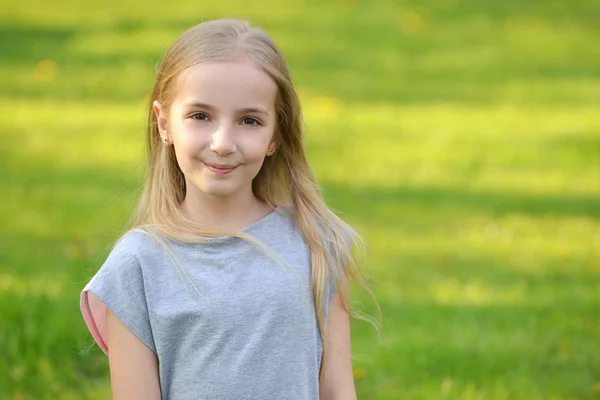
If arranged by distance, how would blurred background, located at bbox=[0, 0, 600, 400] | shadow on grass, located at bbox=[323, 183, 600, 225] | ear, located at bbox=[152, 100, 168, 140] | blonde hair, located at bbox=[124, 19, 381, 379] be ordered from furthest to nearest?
shadow on grass, located at bbox=[323, 183, 600, 225] → blurred background, located at bbox=[0, 0, 600, 400] → ear, located at bbox=[152, 100, 168, 140] → blonde hair, located at bbox=[124, 19, 381, 379]

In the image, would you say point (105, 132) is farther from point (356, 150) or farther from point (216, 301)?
point (216, 301)

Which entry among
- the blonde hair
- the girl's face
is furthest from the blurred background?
the girl's face

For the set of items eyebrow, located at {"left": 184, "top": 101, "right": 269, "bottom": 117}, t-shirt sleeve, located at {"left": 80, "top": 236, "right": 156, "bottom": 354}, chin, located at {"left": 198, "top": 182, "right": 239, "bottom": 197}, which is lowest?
t-shirt sleeve, located at {"left": 80, "top": 236, "right": 156, "bottom": 354}

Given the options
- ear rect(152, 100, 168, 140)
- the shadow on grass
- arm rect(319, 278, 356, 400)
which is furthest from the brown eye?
the shadow on grass

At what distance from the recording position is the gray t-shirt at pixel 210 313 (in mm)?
2652

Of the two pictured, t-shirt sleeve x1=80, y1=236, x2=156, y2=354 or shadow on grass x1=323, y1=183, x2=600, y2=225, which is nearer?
t-shirt sleeve x1=80, y1=236, x2=156, y2=354

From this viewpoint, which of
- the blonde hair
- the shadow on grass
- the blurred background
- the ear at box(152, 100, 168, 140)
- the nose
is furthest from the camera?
the shadow on grass

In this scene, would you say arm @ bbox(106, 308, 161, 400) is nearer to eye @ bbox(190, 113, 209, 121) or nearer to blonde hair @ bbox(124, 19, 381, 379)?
blonde hair @ bbox(124, 19, 381, 379)

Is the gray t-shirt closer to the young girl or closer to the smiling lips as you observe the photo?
the young girl

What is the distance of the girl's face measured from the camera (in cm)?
268

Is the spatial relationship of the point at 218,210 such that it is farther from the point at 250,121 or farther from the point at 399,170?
the point at 399,170

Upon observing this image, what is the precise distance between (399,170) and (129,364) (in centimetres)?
498

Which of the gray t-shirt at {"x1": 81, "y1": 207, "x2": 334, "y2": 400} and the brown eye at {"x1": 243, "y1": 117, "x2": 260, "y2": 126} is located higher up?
the brown eye at {"x1": 243, "y1": 117, "x2": 260, "y2": 126}

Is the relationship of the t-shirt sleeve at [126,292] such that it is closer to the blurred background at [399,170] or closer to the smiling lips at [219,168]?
the smiling lips at [219,168]
